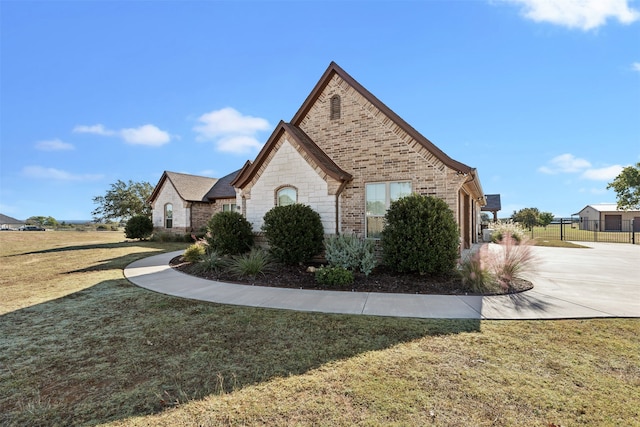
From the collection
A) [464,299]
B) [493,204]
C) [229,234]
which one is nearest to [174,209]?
[229,234]

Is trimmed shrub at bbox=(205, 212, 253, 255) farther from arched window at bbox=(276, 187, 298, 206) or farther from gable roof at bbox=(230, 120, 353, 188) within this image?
arched window at bbox=(276, 187, 298, 206)

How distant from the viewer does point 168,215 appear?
26.0 m

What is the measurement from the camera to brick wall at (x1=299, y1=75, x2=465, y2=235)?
9711 millimetres

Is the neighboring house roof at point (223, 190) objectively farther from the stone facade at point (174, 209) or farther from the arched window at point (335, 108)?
the arched window at point (335, 108)

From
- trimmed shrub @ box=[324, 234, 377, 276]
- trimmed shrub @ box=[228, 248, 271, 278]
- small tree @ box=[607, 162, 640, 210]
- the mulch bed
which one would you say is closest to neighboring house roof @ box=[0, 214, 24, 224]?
trimmed shrub @ box=[228, 248, 271, 278]

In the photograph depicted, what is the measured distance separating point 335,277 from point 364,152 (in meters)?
5.06

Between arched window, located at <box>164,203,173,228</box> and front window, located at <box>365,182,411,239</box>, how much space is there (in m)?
21.5

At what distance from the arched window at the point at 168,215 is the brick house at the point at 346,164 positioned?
1711cm

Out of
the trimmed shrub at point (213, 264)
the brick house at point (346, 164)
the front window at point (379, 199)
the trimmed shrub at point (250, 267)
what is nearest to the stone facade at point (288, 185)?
the brick house at point (346, 164)

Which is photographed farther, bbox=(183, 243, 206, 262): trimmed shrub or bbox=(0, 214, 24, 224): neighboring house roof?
bbox=(0, 214, 24, 224): neighboring house roof

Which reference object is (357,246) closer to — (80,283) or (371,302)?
(371,302)

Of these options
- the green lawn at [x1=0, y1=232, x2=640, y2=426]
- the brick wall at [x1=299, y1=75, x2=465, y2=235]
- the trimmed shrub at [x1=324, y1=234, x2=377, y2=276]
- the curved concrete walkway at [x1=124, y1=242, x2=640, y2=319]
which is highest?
the brick wall at [x1=299, y1=75, x2=465, y2=235]

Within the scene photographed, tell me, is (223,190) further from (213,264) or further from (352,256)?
(352,256)

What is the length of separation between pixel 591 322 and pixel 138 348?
7.51 m
